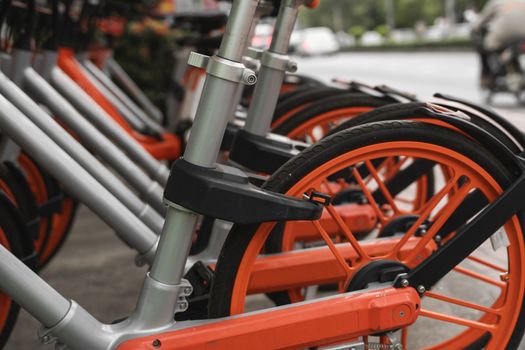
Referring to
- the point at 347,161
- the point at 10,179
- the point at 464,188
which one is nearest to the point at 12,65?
the point at 10,179

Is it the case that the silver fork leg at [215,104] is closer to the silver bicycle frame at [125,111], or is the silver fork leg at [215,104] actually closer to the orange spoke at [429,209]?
the orange spoke at [429,209]

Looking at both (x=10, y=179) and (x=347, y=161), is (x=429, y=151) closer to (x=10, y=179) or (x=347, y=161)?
(x=347, y=161)

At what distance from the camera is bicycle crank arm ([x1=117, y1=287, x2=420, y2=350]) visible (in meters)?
1.53

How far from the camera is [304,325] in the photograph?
62.8 inches

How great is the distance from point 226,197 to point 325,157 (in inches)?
9.8

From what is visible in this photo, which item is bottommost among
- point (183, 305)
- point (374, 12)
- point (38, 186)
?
point (38, 186)

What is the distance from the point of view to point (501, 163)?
1.67m

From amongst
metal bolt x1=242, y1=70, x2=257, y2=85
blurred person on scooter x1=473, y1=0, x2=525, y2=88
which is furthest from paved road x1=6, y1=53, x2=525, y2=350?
blurred person on scooter x1=473, y1=0, x2=525, y2=88

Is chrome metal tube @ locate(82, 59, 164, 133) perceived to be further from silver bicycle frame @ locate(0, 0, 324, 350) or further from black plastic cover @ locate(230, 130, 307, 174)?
silver bicycle frame @ locate(0, 0, 324, 350)

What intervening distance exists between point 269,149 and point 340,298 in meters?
0.58

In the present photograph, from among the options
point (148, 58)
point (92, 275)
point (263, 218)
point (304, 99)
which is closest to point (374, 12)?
point (148, 58)

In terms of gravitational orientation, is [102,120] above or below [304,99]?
below

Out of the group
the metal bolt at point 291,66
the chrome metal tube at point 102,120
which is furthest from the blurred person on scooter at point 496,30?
the metal bolt at point 291,66

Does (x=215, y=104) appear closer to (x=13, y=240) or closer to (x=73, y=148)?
(x=73, y=148)
